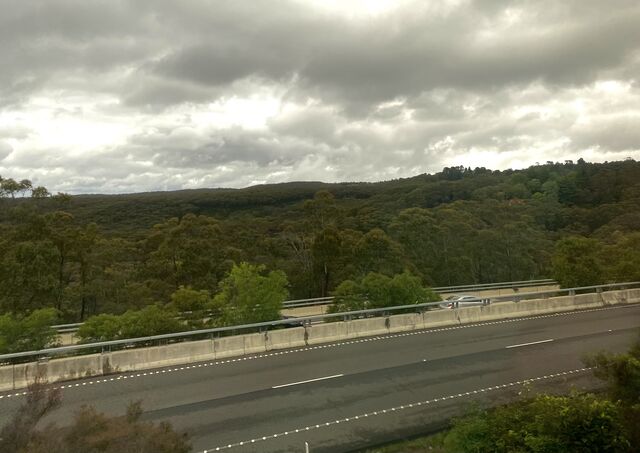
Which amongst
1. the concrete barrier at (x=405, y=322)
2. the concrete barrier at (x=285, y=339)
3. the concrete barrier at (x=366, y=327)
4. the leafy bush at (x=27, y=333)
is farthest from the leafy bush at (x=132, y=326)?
the concrete barrier at (x=405, y=322)

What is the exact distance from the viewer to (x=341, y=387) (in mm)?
13562

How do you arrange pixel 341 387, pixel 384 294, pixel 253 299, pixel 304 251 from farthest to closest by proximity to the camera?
1. pixel 304 251
2. pixel 384 294
3. pixel 253 299
4. pixel 341 387

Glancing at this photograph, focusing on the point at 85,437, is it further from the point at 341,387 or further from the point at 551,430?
the point at 341,387

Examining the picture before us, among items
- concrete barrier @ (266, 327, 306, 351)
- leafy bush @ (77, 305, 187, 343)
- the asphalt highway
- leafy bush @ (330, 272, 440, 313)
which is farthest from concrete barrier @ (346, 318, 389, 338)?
leafy bush @ (77, 305, 187, 343)

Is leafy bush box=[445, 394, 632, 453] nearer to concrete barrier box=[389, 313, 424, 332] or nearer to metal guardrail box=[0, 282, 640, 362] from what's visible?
metal guardrail box=[0, 282, 640, 362]

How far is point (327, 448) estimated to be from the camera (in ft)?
33.2

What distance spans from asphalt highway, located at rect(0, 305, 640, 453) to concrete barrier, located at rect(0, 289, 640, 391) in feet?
1.52

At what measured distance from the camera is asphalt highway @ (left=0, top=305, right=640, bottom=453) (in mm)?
10969

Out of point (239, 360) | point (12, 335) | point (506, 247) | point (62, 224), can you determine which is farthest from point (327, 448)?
point (506, 247)

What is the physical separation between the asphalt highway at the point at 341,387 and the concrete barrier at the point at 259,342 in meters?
0.46

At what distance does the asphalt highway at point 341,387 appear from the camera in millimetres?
10969

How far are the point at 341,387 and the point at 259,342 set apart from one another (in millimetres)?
4955

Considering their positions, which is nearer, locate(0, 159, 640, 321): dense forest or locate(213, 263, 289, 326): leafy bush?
locate(213, 263, 289, 326): leafy bush

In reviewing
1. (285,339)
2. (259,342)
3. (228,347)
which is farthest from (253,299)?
(228,347)
